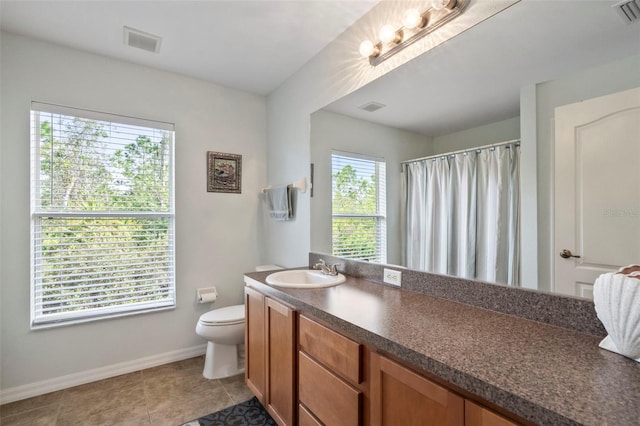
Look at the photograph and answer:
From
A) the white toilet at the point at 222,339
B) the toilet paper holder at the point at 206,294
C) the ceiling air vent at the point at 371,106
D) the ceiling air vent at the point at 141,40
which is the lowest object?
the white toilet at the point at 222,339

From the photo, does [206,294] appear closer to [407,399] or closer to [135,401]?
[135,401]

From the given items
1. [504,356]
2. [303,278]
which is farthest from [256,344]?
[504,356]

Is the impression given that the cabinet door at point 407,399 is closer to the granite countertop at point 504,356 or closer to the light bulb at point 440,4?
the granite countertop at point 504,356

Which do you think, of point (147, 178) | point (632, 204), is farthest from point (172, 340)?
point (632, 204)

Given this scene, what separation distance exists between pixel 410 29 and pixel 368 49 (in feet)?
0.90

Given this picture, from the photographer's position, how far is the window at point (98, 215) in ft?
6.95

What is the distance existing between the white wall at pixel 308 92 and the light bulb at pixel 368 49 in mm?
81

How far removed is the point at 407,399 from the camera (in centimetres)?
90

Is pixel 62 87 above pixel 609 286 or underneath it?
above

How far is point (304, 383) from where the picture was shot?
54.1 inches

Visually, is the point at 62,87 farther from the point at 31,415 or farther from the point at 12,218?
the point at 31,415

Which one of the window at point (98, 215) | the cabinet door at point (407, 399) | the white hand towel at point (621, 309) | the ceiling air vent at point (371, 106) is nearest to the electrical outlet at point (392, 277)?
the cabinet door at point (407, 399)

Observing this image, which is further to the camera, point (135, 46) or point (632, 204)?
point (135, 46)

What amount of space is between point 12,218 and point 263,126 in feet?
6.76
